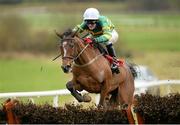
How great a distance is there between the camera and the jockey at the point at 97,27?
34.7ft

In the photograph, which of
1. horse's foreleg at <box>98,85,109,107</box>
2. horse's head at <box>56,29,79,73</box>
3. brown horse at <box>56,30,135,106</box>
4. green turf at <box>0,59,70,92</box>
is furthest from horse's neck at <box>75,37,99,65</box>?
green turf at <box>0,59,70,92</box>

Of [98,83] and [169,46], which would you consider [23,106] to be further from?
[169,46]

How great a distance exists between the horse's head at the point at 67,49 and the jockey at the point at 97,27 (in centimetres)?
40

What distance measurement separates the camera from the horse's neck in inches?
410

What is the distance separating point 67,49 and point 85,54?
26.9 inches

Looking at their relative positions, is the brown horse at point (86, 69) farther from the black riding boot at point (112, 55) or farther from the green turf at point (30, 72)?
the green turf at point (30, 72)

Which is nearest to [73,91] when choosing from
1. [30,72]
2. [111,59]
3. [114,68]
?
[114,68]

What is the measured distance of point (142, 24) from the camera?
48.8m

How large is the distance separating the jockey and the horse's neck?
160 mm

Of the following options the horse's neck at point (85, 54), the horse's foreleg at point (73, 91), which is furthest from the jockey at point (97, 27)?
the horse's foreleg at point (73, 91)

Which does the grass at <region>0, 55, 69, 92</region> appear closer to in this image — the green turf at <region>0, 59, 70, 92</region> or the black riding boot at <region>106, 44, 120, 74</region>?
the green turf at <region>0, 59, 70, 92</region>

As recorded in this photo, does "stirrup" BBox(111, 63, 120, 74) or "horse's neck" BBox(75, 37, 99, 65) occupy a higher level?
"horse's neck" BBox(75, 37, 99, 65)

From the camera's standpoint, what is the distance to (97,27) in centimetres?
1086

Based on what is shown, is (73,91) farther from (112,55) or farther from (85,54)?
(112,55)
